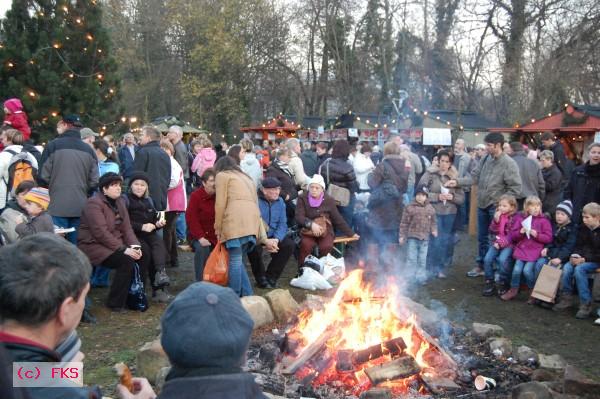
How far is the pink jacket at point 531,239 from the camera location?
7016 mm

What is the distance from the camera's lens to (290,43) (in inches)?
1387

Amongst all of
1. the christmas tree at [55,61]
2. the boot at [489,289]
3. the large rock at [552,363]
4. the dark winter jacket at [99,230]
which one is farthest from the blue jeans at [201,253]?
the christmas tree at [55,61]

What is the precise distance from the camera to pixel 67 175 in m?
6.54

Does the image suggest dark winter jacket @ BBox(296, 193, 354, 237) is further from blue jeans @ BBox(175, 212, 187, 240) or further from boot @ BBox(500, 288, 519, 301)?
blue jeans @ BBox(175, 212, 187, 240)

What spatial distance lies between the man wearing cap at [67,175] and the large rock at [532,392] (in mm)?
5260

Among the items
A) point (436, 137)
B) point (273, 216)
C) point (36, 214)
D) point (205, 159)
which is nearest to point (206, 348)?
point (36, 214)

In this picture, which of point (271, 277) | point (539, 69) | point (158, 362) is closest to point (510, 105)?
point (539, 69)

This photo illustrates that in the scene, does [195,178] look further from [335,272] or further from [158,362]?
[158,362]

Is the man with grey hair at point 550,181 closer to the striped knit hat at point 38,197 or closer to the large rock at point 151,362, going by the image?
the large rock at point 151,362

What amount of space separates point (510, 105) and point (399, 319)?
73.8 feet

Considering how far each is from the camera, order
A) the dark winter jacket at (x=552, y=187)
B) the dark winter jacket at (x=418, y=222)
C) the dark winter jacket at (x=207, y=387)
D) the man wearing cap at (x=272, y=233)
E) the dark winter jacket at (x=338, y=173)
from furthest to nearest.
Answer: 1. the dark winter jacket at (x=552, y=187)
2. the dark winter jacket at (x=338, y=173)
3. the dark winter jacket at (x=418, y=222)
4. the man wearing cap at (x=272, y=233)
5. the dark winter jacket at (x=207, y=387)

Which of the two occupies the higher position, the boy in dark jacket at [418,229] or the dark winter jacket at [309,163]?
the dark winter jacket at [309,163]

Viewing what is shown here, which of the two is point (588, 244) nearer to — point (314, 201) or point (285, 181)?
→ point (314, 201)

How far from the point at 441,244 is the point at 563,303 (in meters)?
2.02
